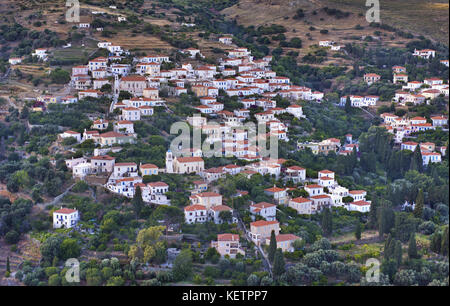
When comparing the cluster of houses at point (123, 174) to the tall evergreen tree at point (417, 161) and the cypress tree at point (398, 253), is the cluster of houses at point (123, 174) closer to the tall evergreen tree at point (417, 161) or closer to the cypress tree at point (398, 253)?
the cypress tree at point (398, 253)

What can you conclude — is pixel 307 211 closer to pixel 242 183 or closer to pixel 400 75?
pixel 242 183

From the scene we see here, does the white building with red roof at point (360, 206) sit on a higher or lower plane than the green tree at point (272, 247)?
lower

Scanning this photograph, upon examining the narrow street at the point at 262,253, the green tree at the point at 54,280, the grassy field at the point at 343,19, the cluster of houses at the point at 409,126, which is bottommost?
the green tree at the point at 54,280

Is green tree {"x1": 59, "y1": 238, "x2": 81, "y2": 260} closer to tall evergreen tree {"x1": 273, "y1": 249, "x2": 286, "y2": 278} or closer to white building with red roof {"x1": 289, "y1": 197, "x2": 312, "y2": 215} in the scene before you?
tall evergreen tree {"x1": 273, "y1": 249, "x2": 286, "y2": 278}

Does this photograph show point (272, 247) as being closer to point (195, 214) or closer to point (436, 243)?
point (195, 214)

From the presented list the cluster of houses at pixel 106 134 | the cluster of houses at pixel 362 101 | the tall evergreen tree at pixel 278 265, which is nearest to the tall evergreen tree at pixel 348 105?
the cluster of houses at pixel 362 101
